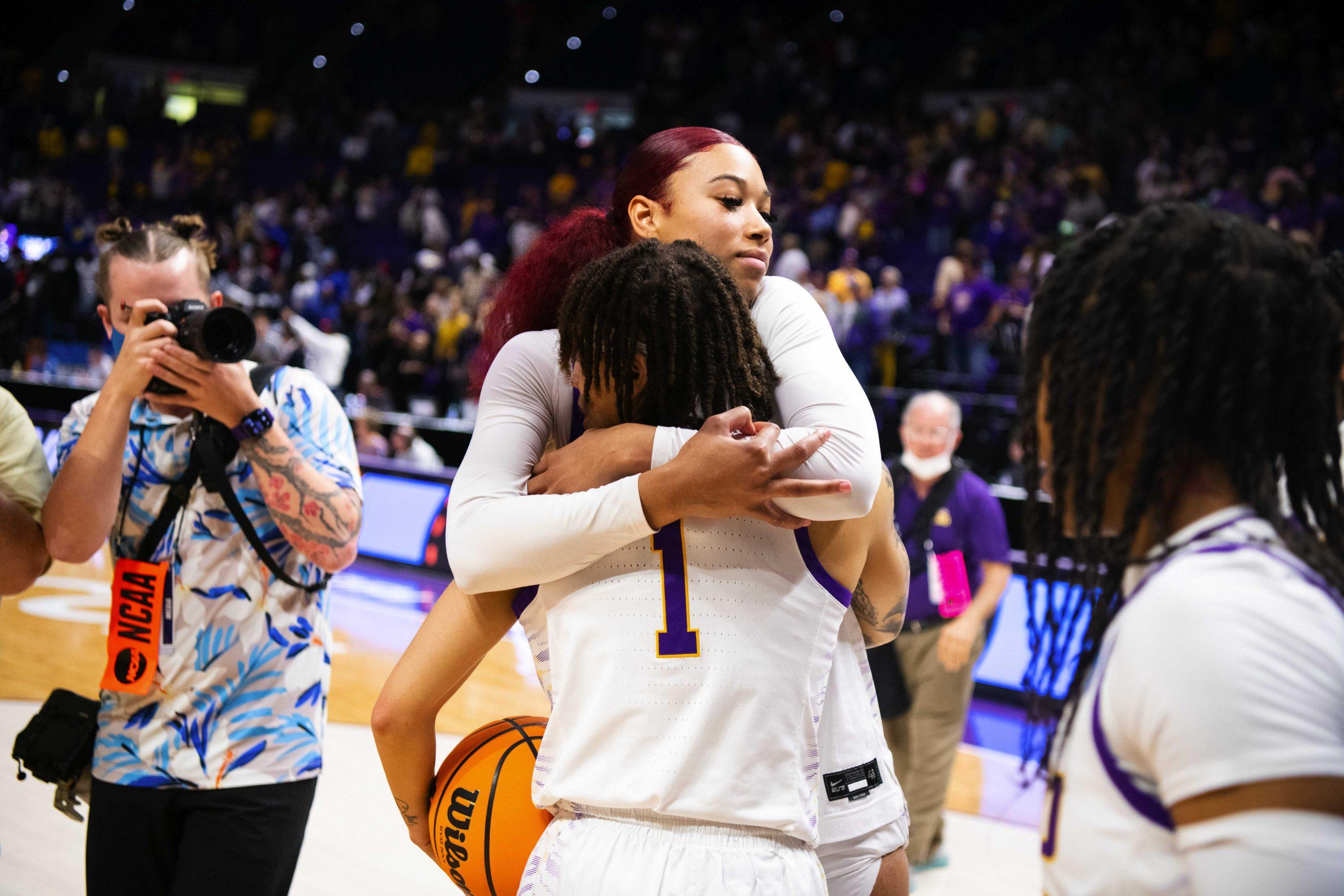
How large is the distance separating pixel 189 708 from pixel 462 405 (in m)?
9.95

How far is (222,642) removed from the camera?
6.87ft

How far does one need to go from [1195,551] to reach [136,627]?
1858 millimetres

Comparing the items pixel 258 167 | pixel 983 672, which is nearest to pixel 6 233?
pixel 258 167

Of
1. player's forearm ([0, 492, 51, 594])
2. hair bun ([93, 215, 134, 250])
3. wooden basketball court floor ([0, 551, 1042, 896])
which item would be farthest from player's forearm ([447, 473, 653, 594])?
wooden basketball court floor ([0, 551, 1042, 896])

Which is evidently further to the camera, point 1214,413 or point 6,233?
point 6,233

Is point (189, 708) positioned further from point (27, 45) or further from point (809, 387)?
point (27, 45)

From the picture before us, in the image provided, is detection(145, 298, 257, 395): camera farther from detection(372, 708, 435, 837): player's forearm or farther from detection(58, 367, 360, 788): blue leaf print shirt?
detection(372, 708, 435, 837): player's forearm

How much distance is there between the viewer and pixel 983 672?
19.9 feet

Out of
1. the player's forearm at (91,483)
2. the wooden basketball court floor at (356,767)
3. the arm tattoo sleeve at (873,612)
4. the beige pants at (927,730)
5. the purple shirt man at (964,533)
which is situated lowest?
the wooden basketball court floor at (356,767)

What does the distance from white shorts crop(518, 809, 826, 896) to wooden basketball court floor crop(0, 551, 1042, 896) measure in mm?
1978

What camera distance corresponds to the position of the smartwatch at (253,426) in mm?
2020

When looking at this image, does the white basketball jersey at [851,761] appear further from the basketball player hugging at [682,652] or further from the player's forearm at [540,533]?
the player's forearm at [540,533]

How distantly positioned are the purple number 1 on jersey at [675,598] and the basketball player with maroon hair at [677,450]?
2.0 inches

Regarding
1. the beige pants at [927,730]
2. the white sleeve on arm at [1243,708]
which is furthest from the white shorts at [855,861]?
the beige pants at [927,730]
